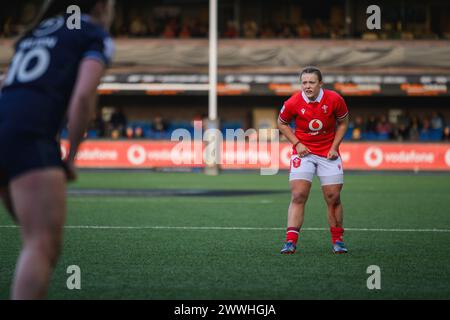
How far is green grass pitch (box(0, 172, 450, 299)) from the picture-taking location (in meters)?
7.24

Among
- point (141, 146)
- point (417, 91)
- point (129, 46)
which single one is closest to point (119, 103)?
point (129, 46)

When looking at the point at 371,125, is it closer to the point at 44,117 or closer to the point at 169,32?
the point at 169,32

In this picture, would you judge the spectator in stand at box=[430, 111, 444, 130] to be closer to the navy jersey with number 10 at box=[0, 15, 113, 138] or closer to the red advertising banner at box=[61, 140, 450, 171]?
the red advertising banner at box=[61, 140, 450, 171]

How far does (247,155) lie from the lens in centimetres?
2983

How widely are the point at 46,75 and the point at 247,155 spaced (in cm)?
2517

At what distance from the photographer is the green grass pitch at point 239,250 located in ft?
23.8

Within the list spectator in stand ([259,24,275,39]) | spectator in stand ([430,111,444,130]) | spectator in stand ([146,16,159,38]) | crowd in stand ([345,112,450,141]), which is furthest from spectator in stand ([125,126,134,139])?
spectator in stand ([430,111,444,130])

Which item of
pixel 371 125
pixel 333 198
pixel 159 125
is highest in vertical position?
pixel 333 198

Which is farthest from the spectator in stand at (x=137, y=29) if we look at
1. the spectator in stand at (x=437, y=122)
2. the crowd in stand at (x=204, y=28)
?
the spectator in stand at (x=437, y=122)

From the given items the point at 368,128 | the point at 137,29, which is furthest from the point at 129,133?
the point at 368,128

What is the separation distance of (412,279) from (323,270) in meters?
0.85

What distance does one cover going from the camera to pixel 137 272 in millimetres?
8172

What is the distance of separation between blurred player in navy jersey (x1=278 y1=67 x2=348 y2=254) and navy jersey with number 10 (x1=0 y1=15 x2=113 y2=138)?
5060mm

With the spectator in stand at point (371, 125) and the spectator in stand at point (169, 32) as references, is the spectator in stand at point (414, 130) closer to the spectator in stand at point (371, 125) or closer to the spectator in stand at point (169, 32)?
the spectator in stand at point (371, 125)
